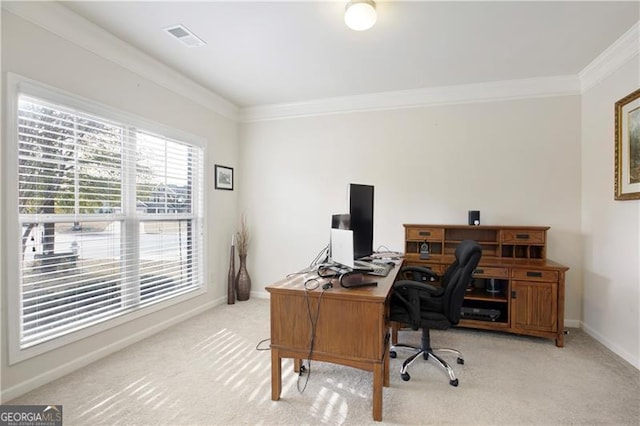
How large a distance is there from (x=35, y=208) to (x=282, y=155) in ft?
9.23

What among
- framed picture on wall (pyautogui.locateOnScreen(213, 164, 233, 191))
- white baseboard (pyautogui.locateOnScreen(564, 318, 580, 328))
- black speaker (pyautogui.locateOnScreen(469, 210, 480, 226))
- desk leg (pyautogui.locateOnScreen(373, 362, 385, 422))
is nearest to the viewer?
desk leg (pyautogui.locateOnScreen(373, 362, 385, 422))

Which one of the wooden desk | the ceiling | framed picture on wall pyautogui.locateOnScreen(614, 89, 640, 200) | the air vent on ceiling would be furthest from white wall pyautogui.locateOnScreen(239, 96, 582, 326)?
the wooden desk

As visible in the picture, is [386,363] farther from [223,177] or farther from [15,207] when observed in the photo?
[223,177]

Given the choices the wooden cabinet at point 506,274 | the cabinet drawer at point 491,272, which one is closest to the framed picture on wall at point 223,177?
the wooden cabinet at point 506,274

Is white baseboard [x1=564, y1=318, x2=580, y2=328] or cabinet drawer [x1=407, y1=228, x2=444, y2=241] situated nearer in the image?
white baseboard [x1=564, y1=318, x2=580, y2=328]

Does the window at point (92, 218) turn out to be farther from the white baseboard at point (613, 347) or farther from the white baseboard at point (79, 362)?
the white baseboard at point (613, 347)

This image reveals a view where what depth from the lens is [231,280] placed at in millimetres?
4211

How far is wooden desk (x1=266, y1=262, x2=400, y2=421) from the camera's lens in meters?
1.83

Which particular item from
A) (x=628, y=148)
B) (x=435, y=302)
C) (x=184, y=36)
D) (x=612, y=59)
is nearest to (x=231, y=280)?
(x=435, y=302)

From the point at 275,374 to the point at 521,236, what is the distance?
2.85m

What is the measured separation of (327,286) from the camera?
80.0 inches

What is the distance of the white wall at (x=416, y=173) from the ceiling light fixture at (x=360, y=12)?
1880 mm

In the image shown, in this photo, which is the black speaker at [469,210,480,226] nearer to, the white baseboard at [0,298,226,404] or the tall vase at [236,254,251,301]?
the tall vase at [236,254,251,301]

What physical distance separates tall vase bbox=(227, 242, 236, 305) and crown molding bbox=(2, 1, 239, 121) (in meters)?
2.07
